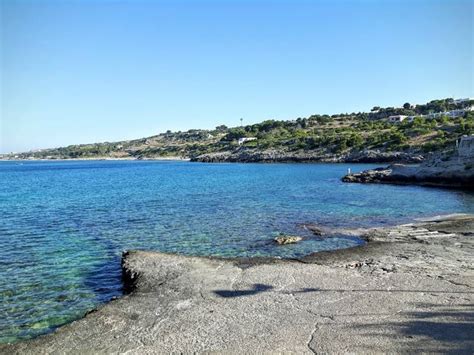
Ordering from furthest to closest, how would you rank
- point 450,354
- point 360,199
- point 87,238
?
point 360,199 < point 87,238 < point 450,354

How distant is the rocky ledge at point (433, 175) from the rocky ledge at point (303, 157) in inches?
1062

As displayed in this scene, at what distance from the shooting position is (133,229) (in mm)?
23344

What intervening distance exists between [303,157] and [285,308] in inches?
4182

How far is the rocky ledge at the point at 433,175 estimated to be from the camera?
138ft

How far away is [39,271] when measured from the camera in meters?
15.1

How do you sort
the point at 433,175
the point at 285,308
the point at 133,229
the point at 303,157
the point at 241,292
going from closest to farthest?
the point at 285,308 → the point at 241,292 → the point at 133,229 → the point at 433,175 → the point at 303,157

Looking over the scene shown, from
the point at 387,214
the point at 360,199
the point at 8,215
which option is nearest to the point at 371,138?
the point at 360,199

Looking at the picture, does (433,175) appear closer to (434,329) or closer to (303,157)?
(434,329)

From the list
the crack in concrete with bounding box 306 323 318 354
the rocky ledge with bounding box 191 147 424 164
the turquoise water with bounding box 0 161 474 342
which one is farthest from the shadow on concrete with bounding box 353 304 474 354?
the rocky ledge with bounding box 191 147 424 164

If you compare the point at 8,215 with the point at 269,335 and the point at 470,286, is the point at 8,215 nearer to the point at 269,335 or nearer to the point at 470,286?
the point at 269,335

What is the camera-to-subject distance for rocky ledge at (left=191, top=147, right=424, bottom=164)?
87.2 m

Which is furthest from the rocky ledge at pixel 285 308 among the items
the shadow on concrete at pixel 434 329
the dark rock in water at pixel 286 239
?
the dark rock in water at pixel 286 239

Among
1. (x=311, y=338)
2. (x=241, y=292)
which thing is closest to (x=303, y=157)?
(x=241, y=292)

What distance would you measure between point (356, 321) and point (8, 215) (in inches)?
1091
